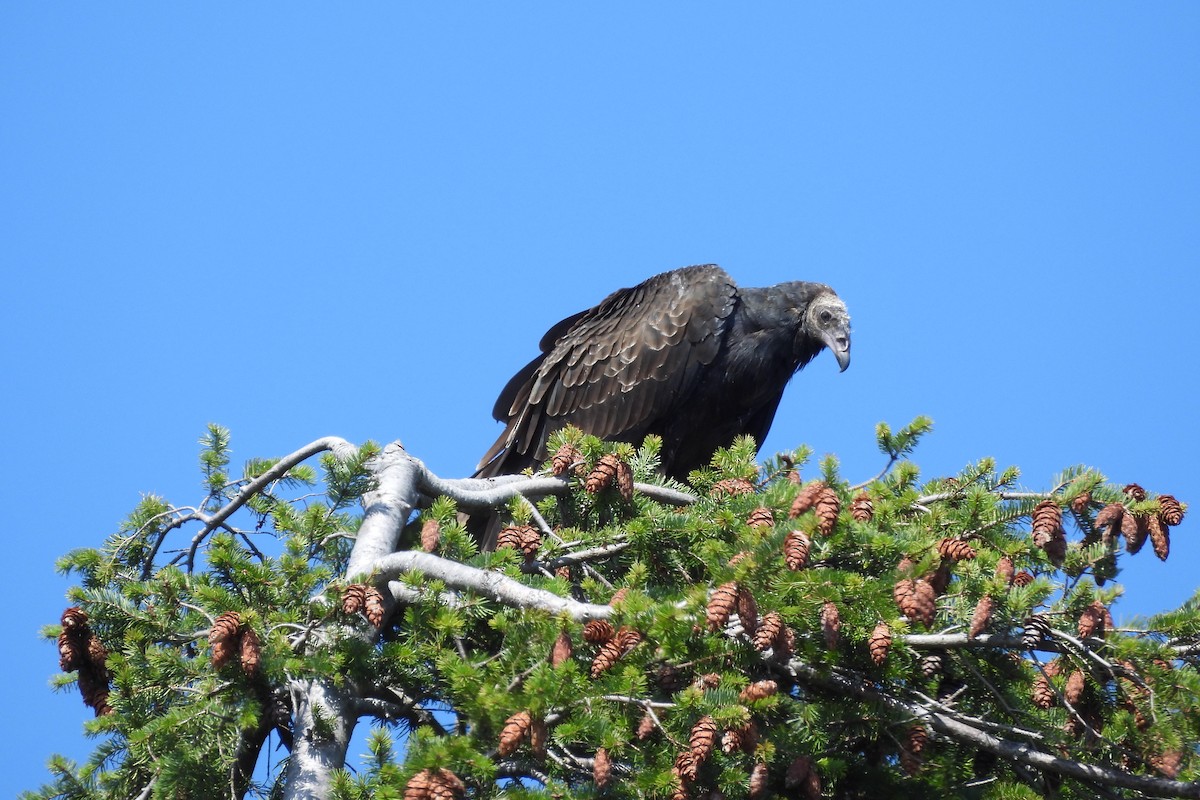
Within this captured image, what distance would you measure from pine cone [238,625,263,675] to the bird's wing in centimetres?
364

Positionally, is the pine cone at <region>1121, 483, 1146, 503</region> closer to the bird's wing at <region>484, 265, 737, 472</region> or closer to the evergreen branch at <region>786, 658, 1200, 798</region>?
the evergreen branch at <region>786, 658, 1200, 798</region>

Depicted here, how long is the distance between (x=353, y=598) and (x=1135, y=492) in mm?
2333

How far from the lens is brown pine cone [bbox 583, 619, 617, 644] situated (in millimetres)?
3064

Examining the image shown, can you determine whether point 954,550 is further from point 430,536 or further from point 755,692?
point 430,536

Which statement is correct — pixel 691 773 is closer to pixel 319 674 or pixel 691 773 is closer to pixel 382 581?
pixel 319 674

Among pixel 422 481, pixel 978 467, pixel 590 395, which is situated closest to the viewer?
pixel 978 467

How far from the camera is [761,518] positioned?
365 cm

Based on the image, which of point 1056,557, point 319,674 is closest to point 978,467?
point 1056,557

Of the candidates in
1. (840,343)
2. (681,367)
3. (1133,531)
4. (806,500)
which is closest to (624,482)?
(806,500)

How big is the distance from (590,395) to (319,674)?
143 inches

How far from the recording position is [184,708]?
3.24 meters

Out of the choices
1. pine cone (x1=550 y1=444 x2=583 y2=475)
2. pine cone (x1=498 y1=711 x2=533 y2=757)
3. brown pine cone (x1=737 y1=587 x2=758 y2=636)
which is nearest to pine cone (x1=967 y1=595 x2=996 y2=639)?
brown pine cone (x1=737 y1=587 x2=758 y2=636)

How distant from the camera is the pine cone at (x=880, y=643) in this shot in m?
3.06

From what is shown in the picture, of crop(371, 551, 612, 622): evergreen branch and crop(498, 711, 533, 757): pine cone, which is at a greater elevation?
crop(371, 551, 612, 622): evergreen branch
